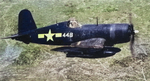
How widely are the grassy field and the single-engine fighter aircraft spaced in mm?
659

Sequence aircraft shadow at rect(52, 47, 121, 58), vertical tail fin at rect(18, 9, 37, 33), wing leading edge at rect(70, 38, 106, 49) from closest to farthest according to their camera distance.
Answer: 1. wing leading edge at rect(70, 38, 106, 49)
2. aircraft shadow at rect(52, 47, 121, 58)
3. vertical tail fin at rect(18, 9, 37, 33)

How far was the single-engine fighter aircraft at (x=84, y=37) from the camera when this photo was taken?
1375 cm

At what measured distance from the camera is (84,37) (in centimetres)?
1443

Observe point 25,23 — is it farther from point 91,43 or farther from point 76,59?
point 91,43

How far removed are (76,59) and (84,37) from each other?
61.8 inches

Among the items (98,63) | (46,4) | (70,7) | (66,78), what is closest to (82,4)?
(70,7)

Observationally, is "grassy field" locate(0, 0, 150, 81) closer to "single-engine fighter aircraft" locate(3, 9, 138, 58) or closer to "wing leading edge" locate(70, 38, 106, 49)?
"single-engine fighter aircraft" locate(3, 9, 138, 58)

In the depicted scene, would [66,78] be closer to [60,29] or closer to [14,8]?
[60,29]

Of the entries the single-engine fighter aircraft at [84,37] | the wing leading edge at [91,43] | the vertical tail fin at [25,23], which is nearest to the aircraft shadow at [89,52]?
the single-engine fighter aircraft at [84,37]

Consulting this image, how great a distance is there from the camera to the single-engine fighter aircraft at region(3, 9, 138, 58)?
45.1ft

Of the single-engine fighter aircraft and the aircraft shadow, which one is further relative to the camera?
the aircraft shadow

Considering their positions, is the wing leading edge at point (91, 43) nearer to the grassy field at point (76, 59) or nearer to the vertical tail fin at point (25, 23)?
the grassy field at point (76, 59)

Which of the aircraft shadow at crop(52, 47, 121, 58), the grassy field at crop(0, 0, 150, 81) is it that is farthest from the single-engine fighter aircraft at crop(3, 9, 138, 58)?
the grassy field at crop(0, 0, 150, 81)

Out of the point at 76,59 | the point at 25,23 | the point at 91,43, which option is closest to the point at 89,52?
the point at 91,43
